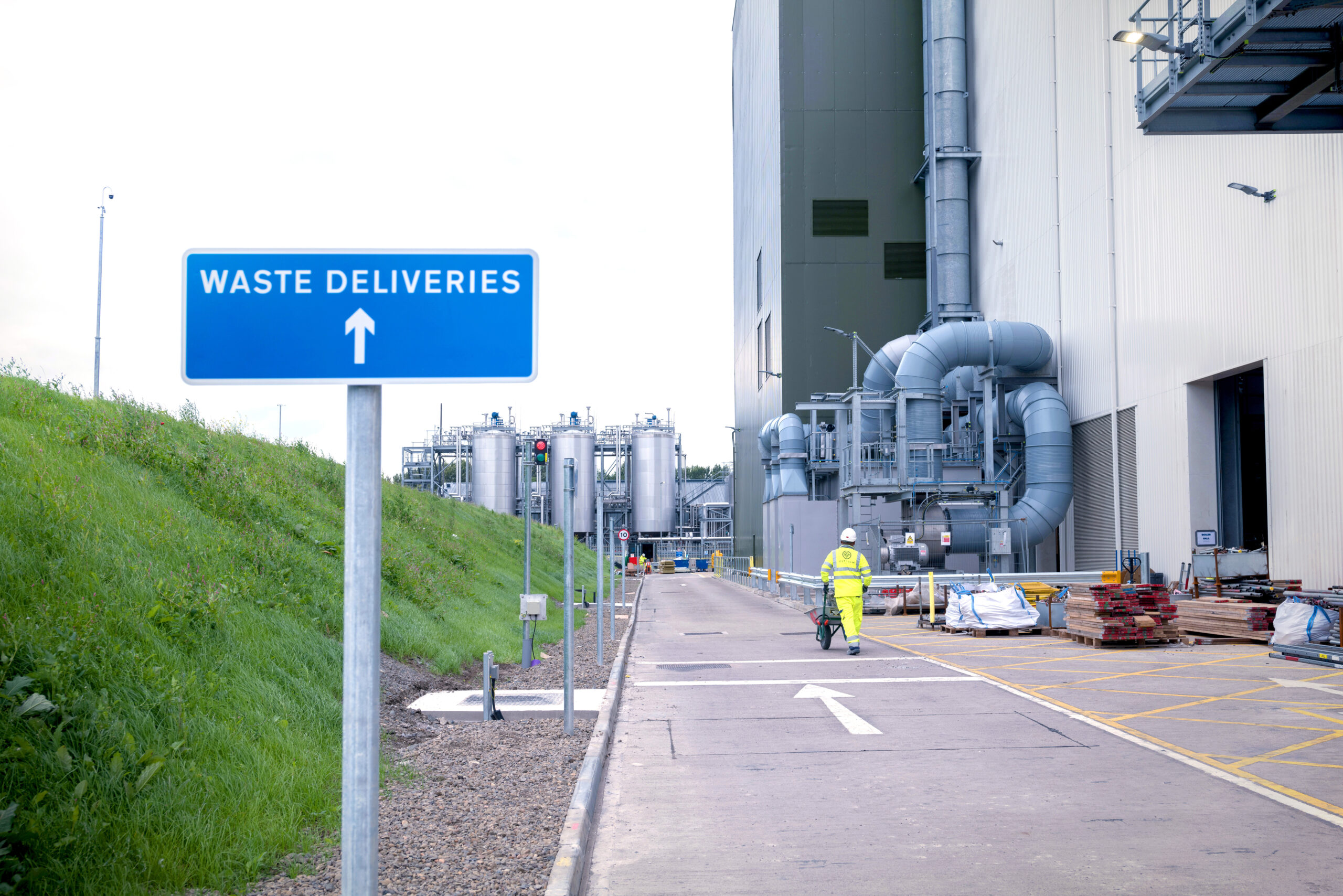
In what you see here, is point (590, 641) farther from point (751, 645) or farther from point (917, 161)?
point (917, 161)

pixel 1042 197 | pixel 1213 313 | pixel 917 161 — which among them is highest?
pixel 917 161

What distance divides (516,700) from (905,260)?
39.6m

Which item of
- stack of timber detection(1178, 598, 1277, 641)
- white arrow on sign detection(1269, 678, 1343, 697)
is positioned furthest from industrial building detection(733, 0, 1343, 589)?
white arrow on sign detection(1269, 678, 1343, 697)

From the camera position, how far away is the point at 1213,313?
24.5 m

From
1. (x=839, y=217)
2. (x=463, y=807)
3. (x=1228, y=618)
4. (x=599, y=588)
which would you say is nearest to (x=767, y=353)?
(x=839, y=217)

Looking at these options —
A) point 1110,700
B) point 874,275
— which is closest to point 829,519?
point 874,275

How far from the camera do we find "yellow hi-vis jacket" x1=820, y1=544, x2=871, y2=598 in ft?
52.7

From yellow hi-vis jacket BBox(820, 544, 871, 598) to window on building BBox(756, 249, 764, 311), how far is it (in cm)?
4135

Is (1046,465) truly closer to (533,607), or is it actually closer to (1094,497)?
(1094,497)

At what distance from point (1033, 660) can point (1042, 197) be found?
23436 mm

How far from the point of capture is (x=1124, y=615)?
17.5 m

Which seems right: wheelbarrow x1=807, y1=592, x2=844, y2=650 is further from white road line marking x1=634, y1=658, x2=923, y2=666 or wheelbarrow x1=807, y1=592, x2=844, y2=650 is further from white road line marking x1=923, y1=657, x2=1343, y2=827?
white road line marking x1=923, y1=657, x2=1343, y2=827

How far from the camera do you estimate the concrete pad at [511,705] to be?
1027cm

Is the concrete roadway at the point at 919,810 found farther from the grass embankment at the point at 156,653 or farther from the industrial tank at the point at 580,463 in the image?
the industrial tank at the point at 580,463
